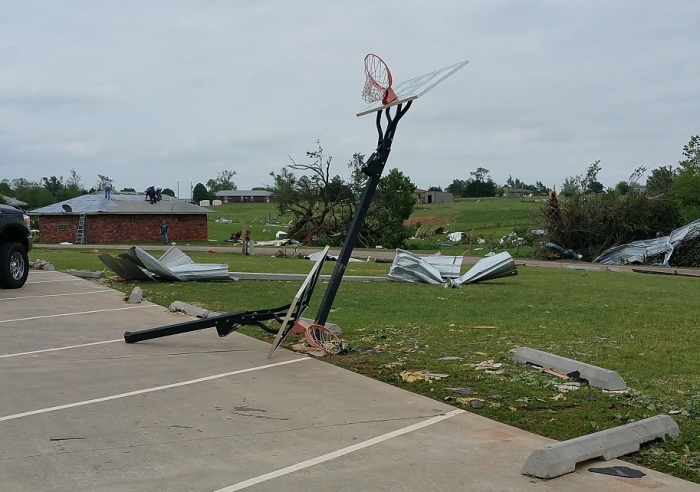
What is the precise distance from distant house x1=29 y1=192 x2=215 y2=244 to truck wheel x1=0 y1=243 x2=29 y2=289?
36.5 meters

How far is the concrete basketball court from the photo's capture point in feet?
15.6

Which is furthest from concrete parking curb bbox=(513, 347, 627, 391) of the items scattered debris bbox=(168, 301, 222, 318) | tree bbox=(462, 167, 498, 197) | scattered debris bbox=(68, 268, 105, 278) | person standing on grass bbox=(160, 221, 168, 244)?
tree bbox=(462, 167, 498, 197)

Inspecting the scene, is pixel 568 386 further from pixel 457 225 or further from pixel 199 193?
pixel 199 193

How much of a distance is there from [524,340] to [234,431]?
525 centimetres

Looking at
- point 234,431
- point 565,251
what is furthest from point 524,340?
point 565,251

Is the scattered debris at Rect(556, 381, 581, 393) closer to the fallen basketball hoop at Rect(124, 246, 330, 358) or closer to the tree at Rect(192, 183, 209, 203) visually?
the fallen basketball hoop at Rect(124, 246, 330, 358)

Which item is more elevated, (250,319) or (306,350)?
→ (250,319)

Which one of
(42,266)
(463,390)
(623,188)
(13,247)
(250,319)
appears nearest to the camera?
(463,390)

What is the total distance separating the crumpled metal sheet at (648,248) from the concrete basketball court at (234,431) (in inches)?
1312

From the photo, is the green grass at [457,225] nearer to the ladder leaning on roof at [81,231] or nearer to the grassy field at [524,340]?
the ladder leaning on roof at [81,231]

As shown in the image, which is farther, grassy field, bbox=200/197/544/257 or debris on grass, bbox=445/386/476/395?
grassy field, bbox=200/197/544/257

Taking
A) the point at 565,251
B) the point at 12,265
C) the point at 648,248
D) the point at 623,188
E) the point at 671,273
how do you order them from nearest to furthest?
the point at 12,265 < the point at 671,273 < the point at 648,248 < the point at 565,251 < the point at 623,188

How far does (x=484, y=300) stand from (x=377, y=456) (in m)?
10.6

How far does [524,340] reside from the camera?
10047mm
